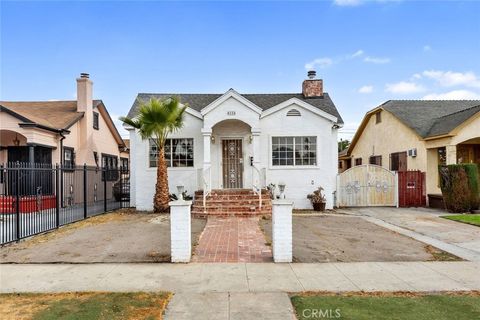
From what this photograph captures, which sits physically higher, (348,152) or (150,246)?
(348,152)

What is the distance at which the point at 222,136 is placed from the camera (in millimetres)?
16422

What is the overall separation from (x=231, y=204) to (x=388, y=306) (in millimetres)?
9717

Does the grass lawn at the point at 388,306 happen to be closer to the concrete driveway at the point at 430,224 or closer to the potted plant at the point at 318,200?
the concrete driveway at the point at 430,224

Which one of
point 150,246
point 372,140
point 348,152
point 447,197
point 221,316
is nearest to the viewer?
point 221,316

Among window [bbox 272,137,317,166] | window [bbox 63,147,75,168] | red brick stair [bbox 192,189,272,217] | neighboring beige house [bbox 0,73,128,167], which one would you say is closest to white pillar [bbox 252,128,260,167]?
window [bbox 272,137,317,166]

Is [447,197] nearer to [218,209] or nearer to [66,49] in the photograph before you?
[218,209]

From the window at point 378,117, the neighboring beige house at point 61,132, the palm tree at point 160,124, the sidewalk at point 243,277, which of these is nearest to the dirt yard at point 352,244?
the sidewalk at point 243,277

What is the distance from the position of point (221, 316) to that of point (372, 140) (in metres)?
22.3

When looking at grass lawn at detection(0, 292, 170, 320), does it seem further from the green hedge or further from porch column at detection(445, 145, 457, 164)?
porch column at detection(445, 145, 457, 164)

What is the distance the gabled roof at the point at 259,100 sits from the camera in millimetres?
17875

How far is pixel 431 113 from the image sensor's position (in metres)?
20.6

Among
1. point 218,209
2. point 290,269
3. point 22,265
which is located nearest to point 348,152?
point 218,209

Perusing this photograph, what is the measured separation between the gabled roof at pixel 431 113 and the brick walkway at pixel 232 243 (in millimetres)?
11554

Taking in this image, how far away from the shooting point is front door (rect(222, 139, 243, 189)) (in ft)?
54.1
